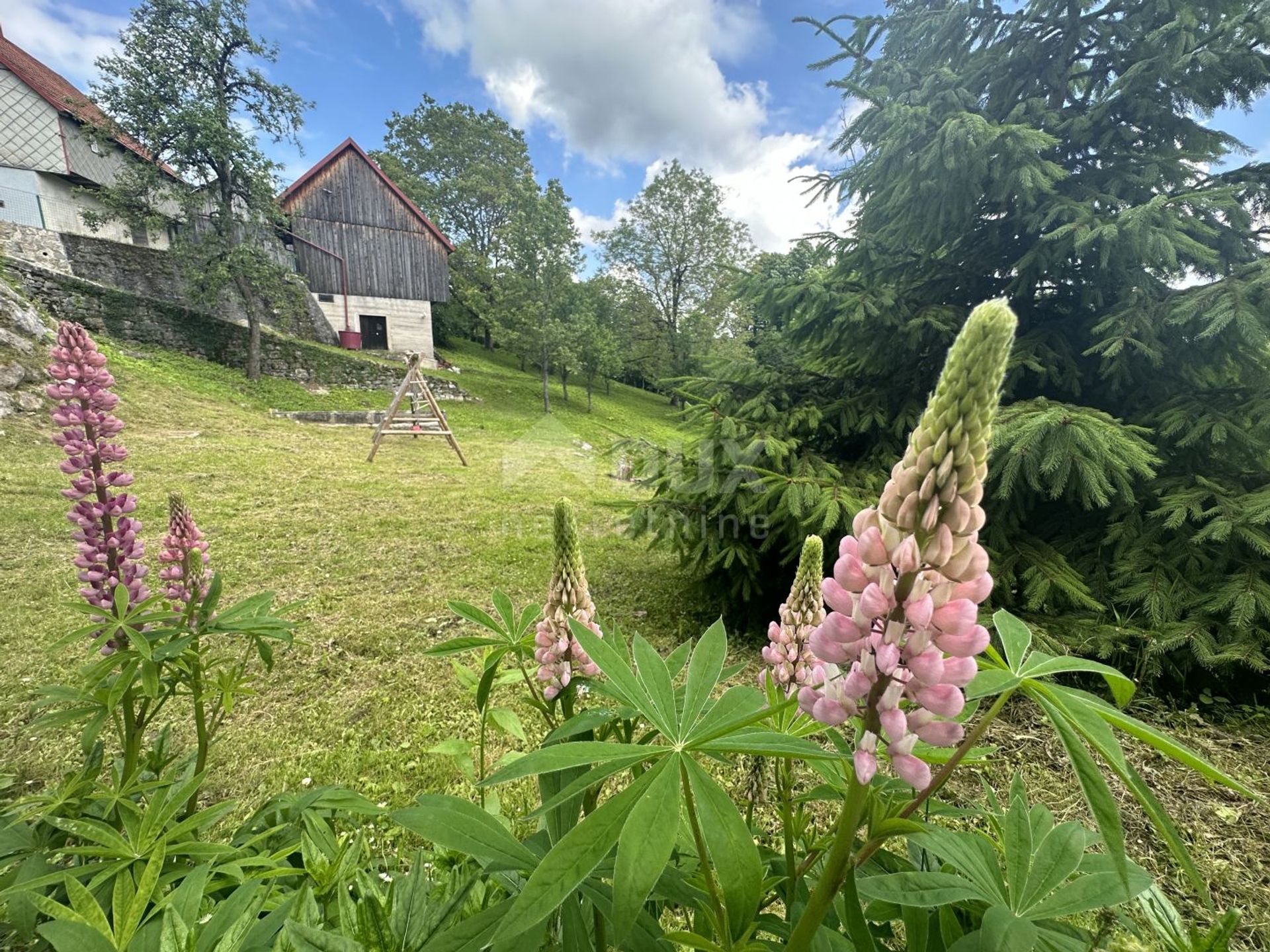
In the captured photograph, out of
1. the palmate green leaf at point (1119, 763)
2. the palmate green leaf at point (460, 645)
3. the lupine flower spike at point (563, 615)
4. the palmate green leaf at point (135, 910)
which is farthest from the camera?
the palmate green leaf at point (460, 645)

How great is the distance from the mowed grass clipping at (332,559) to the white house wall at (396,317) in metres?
9.97

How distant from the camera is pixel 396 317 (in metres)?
24.3

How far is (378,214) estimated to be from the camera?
22938 millimetres

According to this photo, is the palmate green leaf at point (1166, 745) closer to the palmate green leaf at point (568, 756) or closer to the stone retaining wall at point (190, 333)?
the palmate green leaf at point (568, 756)

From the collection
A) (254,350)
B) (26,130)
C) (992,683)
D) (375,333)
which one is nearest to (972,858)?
(992,683)

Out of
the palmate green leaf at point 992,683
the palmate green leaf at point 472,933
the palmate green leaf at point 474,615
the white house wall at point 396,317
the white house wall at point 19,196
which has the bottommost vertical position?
the palmate green leaf at point 472,933

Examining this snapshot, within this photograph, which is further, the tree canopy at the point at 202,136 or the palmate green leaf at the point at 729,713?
the tree canopy at the point at 202,136

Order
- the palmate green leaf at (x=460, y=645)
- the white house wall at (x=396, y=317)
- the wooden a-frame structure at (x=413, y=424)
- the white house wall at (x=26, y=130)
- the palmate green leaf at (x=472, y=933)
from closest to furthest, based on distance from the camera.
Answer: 1. the palmate green leaf at (x=472, y=933)
2. the palmate green leaf at (x=460, y=645)
3. the wooden a-frame structure at (x=413, y=424)
4. the white house wall at (x=26, y=130)
5. the white house wall at (x=396, y=317)

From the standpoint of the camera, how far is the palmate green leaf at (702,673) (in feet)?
3.28

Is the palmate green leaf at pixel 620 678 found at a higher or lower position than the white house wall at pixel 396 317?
lower

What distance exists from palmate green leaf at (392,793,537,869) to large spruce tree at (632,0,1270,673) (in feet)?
8.51

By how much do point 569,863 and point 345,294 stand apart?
89.4 ft

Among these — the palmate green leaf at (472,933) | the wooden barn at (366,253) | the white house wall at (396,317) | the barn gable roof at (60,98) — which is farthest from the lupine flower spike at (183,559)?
the white house wall at (396,317)

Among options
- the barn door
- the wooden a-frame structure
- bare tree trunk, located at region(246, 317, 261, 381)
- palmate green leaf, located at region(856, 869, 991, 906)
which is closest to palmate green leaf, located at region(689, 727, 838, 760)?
palmate green leaf, located at region(856, 869, 991, 906)
